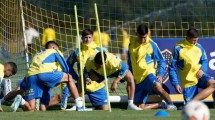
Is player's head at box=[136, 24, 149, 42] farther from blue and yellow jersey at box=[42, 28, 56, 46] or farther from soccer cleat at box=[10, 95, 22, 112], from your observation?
blue and yellow jersey at box=[42, 28, 56, 46]

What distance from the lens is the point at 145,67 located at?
15.9 m

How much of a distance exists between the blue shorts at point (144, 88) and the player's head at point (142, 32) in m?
0.71

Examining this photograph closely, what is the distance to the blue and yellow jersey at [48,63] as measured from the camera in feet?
49.3

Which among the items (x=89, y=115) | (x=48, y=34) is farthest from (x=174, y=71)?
(x=48, y=34)

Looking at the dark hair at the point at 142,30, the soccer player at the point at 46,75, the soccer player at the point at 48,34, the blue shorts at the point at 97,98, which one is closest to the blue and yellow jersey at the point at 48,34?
the soccer player at the point at 48,34

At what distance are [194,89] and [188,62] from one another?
20.8 inches

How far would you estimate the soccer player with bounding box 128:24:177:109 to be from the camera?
15812 mm

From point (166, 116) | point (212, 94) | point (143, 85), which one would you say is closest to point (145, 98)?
point (143, 85)

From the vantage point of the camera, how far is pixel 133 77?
16.0 m

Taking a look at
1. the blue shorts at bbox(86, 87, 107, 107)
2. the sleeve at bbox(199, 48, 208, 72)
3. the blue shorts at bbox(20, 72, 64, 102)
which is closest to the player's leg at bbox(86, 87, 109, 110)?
the blue shorts at bbox(86, 87, 107, 107)

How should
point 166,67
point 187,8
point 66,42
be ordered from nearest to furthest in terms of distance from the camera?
point 166,67 → point 66,42 → point 187,8

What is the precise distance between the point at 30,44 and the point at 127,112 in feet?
22.9

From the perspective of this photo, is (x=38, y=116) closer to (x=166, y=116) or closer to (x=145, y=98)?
(x=166, y=116)

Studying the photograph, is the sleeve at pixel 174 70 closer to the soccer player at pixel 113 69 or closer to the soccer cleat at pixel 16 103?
the soccer player at pixel 113 69
